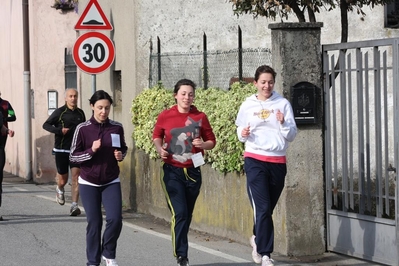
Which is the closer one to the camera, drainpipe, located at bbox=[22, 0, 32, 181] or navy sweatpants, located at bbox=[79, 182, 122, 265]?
navy sweatpants, located at bbox=[79, 182, 122, 265]

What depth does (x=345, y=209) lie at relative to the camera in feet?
32.4

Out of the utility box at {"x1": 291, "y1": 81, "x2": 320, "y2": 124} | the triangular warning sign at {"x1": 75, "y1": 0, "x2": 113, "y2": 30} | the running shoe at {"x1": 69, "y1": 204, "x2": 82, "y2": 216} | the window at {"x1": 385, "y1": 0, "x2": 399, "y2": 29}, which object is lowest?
the running shoe at {"x1": 69, "y1": 204, "x2": 82, "y2": 216}

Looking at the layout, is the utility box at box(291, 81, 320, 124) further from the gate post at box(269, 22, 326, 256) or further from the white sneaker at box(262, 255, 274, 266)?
the white sneaker at box(262, 255, 274, 266)

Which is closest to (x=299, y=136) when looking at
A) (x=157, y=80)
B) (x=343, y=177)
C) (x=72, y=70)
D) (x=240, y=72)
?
(x=343, y=177)

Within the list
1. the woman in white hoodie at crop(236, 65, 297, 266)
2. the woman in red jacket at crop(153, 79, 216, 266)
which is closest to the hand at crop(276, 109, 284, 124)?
the woman in white hoodie at crop(236, 65, 297, 266)

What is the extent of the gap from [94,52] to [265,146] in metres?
5.58

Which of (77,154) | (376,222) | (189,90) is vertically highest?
(189,90)

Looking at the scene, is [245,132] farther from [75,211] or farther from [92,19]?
[92,19]

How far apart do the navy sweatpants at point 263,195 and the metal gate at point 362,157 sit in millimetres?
1096

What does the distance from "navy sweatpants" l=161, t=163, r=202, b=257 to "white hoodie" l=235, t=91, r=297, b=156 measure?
63cm

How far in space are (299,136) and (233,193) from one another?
4.57ft

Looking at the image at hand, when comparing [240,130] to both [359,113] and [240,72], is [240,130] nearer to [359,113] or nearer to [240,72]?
[359,113]

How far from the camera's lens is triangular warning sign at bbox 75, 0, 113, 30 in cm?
1384

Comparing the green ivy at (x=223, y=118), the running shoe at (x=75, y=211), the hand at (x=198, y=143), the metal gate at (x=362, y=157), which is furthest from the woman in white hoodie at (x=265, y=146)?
the running shoe at (x=75, y=211)
